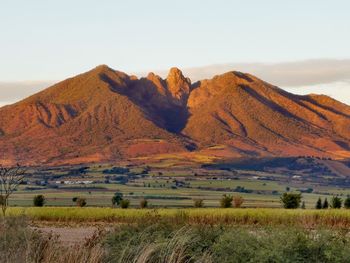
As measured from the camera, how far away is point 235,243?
17.8 meters

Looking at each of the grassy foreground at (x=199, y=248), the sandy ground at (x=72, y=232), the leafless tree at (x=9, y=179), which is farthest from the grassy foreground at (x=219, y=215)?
the grassy foreground at (x=199, y=248)

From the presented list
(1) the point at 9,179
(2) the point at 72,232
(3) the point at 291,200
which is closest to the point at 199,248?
(1) the point at 9,179

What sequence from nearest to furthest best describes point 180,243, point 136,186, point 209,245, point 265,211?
point 180,243 → point 209,245 → point 265,211 → point 136,186

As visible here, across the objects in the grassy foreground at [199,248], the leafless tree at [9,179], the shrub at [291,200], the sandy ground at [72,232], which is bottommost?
the shrub at [291,200]

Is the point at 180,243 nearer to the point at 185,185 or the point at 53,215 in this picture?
the point at 53,215

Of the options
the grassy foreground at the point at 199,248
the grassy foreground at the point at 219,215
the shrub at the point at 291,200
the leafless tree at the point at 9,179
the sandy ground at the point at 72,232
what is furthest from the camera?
the shrub at the point at 291,200

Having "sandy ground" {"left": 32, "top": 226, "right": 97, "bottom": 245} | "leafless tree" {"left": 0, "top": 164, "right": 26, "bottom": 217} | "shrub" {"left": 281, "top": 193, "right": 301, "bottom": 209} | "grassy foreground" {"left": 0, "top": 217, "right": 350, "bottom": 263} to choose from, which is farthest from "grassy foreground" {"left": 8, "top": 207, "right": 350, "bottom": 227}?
"grassy foreground" {"left": 0, "top": 217, "right": 350, "bottom": 263}

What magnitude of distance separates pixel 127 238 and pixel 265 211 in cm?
2935

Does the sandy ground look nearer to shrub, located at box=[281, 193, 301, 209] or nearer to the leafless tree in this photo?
the leafless tree

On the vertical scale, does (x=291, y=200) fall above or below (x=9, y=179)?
below

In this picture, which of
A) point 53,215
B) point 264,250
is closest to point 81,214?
Result: point 53,215

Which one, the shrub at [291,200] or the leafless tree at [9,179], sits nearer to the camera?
the leafless tree at [9,179]

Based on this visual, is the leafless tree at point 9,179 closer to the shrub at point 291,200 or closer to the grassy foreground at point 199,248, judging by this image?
the grassy foreground at point 199,248

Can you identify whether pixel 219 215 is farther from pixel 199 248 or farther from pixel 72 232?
pixel 199 248
